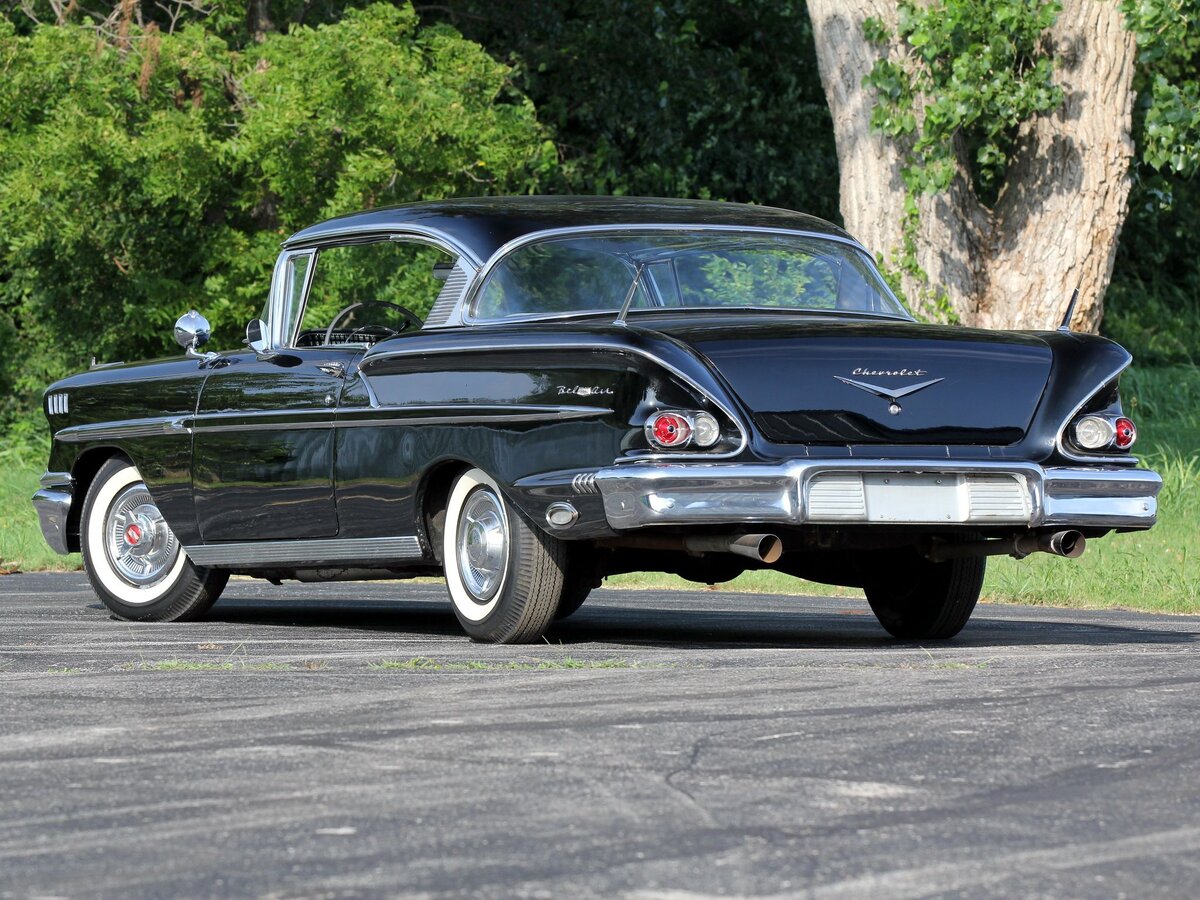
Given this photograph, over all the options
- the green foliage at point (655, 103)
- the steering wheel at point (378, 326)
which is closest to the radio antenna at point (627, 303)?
the steering wheel at point (378, 326)

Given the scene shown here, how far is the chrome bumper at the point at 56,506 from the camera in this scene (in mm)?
10516

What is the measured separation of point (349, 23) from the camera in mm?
21500

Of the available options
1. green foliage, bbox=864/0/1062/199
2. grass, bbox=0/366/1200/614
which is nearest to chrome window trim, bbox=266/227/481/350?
grass, bbox=0/366/1200/614

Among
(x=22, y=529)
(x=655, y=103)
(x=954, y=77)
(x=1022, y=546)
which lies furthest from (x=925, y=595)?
(x=655, y=103)

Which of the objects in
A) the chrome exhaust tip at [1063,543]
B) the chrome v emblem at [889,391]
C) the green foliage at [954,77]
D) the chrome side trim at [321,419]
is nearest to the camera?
the chrome v emblem at [889,391]

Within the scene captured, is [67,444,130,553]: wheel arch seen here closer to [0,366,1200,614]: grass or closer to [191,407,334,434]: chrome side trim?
[191,407,334,434]: chrome side trim

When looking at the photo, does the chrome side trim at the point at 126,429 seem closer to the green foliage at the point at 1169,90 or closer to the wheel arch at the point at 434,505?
the wheel arch at the point at 434,505

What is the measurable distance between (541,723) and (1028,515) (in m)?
2.61

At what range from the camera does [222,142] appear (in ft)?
72.3

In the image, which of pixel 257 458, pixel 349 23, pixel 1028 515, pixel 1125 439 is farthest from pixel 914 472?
pixel 349 23

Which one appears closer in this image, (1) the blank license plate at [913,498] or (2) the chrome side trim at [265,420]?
A: (1) the blank license plate at [913,498]

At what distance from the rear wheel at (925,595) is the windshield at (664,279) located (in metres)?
1.04

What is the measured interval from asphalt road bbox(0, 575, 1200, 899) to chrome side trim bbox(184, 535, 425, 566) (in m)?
0.39

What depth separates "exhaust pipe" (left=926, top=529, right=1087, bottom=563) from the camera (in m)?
8.06
